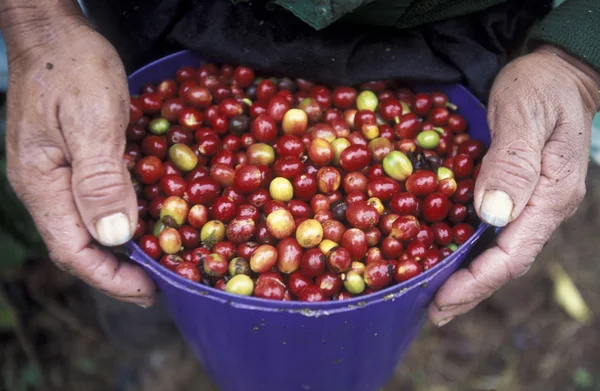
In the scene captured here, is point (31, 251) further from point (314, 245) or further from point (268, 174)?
point (314, 245)

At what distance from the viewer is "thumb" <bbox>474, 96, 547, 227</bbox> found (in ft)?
6.30

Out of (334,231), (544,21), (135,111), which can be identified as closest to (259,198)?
(334,231)

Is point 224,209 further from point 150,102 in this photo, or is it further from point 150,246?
point 150,102

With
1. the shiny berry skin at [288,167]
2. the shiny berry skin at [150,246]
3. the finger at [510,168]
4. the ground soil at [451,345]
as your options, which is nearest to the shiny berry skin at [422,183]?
the finger at [510,168]

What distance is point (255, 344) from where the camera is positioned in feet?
6.68

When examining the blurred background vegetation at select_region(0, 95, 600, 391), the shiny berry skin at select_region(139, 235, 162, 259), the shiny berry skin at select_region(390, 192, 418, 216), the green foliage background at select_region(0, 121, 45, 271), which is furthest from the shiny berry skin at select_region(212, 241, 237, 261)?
the blurred background vegetation at select_region(0, 95, 600, 391)

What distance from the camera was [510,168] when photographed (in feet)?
6.38

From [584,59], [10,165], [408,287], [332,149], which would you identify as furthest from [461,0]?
[10,165]

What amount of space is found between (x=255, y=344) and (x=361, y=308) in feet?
1.53

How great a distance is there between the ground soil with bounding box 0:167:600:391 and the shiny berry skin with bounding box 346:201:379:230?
174 centimetres

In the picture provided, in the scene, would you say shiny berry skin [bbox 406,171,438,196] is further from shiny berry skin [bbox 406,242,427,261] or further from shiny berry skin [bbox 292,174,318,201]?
shiny berry skin [bbox 292,174,318,201]

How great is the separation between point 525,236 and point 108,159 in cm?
149

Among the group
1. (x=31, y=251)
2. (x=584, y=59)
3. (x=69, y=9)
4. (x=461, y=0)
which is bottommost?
(x=31, y=251)

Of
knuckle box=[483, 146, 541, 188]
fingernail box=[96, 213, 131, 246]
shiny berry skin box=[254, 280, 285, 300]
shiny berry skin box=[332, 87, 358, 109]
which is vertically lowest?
shiny berry skin box=[254, 280, 285, 300]
